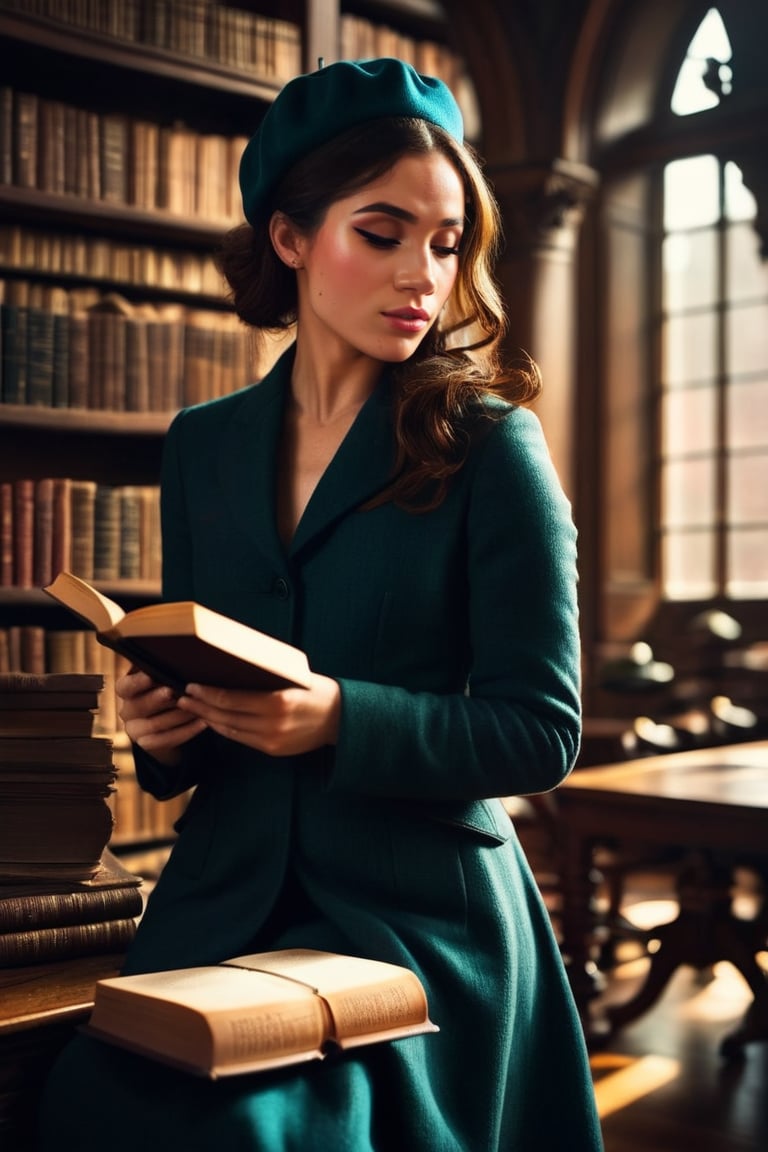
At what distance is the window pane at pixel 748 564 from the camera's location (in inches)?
268

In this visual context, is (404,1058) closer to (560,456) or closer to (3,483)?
(3,483)

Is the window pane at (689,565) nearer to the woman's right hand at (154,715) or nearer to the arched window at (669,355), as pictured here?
the arched window at (669,355)

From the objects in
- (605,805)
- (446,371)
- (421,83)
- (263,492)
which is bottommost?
(605,805)

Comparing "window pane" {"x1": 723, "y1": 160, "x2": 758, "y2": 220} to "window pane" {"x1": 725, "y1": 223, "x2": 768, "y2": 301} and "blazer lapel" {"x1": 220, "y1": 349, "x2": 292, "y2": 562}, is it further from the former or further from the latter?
"blazer lapel" {"x1": 220, "y1": 349, "x2": 292, "y2": 562}

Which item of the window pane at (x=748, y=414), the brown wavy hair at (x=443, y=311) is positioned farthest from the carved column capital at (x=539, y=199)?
the brown wavy hair at (x=443, y=311)

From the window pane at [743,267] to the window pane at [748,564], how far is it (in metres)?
1.16

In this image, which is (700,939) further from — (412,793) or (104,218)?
(412,793)

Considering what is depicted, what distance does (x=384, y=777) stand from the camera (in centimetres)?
135

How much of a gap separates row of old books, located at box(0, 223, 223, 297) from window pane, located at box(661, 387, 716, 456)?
12.8ft

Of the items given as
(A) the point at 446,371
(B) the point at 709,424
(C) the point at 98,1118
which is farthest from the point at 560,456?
(C) the point at 98,1118

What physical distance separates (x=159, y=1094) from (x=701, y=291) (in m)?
6.48

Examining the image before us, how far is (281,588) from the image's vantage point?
154cm

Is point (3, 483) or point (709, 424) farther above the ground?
point (709, 424)

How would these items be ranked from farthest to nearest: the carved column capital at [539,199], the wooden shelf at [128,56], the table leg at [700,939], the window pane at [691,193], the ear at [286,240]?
the window pane at [691,193] → the carved column capital at [539,199] → the table leg at [700,939] → the wooden shelf at [128,56] → the ear at [286,240]
